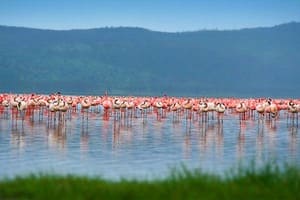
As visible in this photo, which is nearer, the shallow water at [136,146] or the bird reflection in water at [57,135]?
the shallow water at [136,146]

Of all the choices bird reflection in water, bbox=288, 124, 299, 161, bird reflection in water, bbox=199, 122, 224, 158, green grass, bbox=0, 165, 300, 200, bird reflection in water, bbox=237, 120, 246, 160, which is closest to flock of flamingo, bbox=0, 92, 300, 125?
bird reflection in water, bbox=288, 124, 299, 161

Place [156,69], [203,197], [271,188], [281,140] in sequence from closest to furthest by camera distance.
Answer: [203,197], [271,188], [281,140], [156,69]

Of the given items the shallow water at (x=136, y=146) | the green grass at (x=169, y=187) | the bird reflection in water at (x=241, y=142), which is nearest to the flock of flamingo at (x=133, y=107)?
the shallow water at (x=136, y=146)

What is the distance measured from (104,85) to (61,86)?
10.3 m

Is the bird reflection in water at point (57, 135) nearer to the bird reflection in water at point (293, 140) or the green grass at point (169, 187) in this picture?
the bird reflection in water at point (293, 140)

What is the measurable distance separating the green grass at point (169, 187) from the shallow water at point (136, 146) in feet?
6.55

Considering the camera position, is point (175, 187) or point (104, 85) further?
point (104, 85)

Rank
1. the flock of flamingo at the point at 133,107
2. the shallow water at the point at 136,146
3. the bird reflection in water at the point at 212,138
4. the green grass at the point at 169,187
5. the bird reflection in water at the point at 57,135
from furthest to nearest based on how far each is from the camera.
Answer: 1. the flock of flamingo at the point at 133,107
2. the bird reflection in water at the point at 57,135
3. the bird reflection in water at the point at 212,138
4. the shallow water at the point at 136,146
5. the green grass at the point at 169,187

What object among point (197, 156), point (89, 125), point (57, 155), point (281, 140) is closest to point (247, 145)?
point (281, 140)

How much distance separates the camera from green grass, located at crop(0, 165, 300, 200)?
1063 centimetres

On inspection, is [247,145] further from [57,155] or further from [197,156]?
[57,155]

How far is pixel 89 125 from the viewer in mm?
30688

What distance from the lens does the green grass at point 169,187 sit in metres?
10.6

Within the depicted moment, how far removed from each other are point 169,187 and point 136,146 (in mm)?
10562
